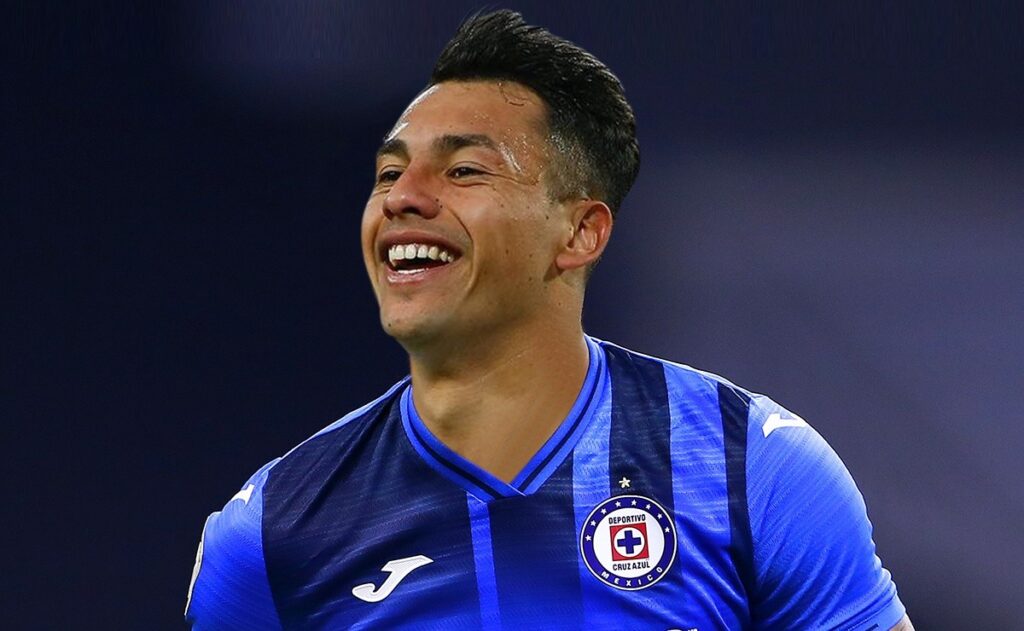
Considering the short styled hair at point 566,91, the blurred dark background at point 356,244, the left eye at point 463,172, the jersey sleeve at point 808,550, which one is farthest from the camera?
the blurred dark background at point 356,244

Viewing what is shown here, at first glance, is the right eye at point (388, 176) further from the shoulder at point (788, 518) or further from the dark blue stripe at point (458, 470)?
the shoulder at point (788, 518)

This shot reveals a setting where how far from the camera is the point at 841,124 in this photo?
144 inches

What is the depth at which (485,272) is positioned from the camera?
2.12 m

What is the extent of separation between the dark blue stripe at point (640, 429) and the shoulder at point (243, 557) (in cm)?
37

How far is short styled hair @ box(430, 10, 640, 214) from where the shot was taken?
229cm

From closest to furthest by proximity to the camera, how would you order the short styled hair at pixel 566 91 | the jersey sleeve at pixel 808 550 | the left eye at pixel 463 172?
the jersey sleeve at pixel 808 550 < the left eye at pixel 463 172 < the short styled hair at pixel 566 91

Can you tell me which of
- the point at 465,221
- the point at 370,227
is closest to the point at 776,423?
the point at 465,221

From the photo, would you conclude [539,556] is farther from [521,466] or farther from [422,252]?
Answer: [422,252]

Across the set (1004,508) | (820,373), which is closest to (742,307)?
(820,373)

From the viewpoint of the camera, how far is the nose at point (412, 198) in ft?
6.93

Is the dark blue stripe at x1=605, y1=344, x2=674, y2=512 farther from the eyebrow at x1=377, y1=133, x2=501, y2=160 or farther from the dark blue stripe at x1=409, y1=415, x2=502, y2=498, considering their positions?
the eyebrow at x1=377, y1=133, x2=501, y2=160

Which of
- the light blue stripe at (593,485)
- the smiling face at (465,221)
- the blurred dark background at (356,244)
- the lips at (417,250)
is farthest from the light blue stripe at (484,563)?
the blurred dark background at (356,244)

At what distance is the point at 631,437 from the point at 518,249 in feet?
1.09

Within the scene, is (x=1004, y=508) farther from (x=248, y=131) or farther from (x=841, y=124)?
(x=248, y=131)
